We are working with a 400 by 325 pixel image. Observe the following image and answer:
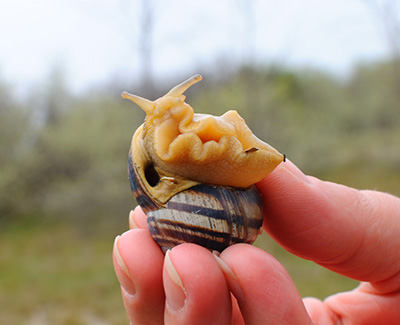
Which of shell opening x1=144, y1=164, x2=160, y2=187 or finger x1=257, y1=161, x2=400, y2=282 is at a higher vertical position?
shell opening x1=144, y1=164, x2=160, y2=187

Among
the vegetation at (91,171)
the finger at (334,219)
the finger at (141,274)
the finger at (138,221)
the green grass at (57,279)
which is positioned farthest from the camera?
the vegetation at (91,171)

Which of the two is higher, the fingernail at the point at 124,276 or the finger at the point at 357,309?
the fingernail at the point at 124,276

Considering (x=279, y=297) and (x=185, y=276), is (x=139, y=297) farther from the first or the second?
(x=279, y=297)

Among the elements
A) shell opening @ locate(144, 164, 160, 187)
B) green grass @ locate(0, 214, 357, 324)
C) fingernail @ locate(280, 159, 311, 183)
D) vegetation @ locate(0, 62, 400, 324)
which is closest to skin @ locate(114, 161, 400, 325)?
fingernail @ locate(280, 159, 311, 183)

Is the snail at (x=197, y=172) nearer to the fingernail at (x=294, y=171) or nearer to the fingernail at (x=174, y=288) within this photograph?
the fingernail at (x=174, y=288)

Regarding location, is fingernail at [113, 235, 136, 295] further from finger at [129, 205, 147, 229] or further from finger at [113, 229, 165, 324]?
finger at [129, 205, 147, 229]

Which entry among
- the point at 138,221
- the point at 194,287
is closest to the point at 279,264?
the point at 194,287

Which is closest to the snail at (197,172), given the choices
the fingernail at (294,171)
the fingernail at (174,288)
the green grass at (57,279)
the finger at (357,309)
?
the fingernail at (174,288)

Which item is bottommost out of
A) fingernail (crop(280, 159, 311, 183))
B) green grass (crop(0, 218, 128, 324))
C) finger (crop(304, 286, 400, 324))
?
green grass (crop(0, 218, 128, 324))
